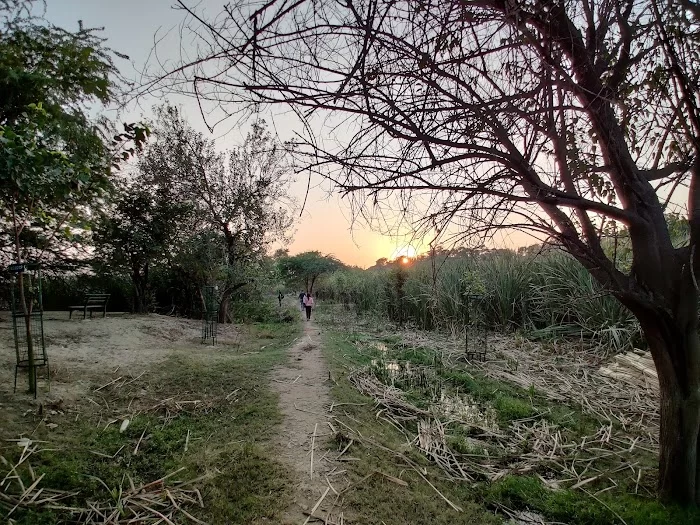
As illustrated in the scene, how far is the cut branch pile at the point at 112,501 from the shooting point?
2375mm

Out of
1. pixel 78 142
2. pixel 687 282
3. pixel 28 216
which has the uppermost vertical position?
pixel 78 142

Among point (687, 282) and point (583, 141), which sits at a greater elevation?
point (583, 141)

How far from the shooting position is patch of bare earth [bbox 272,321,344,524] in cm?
242

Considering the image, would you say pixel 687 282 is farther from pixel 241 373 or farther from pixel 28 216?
pixel 28 216

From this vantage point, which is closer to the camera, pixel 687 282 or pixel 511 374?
pixel 687 282

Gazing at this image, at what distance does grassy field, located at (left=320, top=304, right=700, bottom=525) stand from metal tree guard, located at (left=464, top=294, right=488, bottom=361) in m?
→ 1.70

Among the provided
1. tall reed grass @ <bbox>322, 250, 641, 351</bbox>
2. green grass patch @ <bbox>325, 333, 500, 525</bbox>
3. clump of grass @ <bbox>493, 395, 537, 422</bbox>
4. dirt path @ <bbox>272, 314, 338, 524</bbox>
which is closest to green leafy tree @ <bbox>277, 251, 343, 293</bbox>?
tall reed grass @ <bbox>322, 250, 641, 351</bbox>

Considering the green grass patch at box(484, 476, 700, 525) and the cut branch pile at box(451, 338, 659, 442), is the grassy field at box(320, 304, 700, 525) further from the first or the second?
the cut branch pile at box(451, 338, 659, 442)

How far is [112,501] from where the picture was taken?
2.55 m

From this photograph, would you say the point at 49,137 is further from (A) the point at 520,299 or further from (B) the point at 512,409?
(A) the point at 520,299

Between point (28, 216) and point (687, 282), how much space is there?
6000 mm

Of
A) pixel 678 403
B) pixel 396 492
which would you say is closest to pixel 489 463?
pixel 396 492

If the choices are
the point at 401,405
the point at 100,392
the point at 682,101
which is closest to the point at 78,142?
the point at 100,392

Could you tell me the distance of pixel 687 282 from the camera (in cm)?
233
